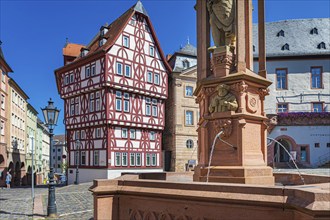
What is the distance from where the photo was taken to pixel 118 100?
33.2 meters

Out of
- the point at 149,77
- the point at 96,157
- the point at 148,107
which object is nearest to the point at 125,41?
the point at 149,77

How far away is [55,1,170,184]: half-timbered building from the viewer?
32500 mm

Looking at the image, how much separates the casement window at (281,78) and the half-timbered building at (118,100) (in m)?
12.7

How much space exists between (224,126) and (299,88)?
3711cm

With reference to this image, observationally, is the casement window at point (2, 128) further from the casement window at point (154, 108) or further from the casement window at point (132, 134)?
the casement window at point (154, 108)

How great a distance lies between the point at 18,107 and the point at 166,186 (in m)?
48.5

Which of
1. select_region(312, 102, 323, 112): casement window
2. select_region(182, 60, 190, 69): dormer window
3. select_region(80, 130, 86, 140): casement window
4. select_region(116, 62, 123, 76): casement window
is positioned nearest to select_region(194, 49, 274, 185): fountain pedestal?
select_region(116, 62, 123, 76): casement window

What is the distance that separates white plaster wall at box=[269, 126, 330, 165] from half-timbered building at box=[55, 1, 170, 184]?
1386 cm

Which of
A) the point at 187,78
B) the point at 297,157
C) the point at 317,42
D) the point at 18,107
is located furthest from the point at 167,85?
the point at 18,107

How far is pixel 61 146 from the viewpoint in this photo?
117 meters

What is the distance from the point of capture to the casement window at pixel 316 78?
40250 mm

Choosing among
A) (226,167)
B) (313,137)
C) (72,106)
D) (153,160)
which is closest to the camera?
(226,167)

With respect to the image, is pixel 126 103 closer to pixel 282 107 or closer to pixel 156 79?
pixel 156 79

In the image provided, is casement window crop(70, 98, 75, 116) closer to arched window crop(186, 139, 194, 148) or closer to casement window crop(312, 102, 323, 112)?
arched window crop(186, 139, 194, 148)
